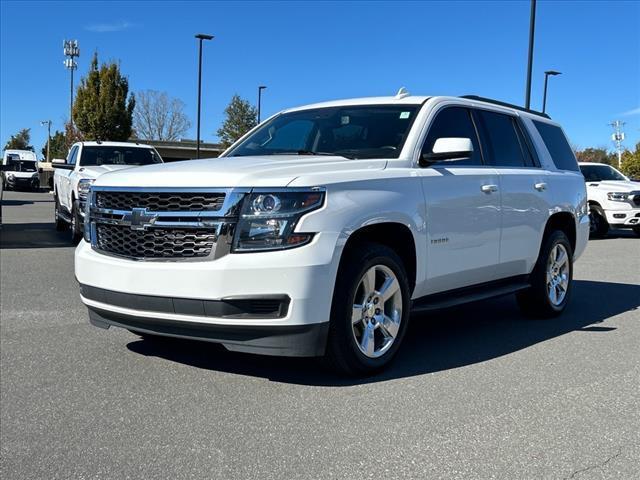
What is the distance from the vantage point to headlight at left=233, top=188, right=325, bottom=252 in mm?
3779

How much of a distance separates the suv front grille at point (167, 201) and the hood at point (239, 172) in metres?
0.06

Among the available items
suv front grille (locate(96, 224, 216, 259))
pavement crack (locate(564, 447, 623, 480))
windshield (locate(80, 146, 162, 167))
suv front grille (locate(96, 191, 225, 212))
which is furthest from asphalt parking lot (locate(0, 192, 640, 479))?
windshield (locate(80, 146, 162, 167))

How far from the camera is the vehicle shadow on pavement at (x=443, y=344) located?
448 centimetres

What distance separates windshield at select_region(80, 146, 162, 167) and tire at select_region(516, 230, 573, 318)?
8.43m

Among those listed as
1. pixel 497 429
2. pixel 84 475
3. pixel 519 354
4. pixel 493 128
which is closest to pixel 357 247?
pixel 497 429

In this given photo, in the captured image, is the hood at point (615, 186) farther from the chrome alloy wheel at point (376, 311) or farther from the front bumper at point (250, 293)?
the front bumper at point (250, 293)

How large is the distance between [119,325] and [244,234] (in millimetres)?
1155

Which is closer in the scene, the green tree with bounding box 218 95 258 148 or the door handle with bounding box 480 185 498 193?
the door handle with bounding box 480 185 498 193

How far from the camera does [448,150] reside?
15.3 ft

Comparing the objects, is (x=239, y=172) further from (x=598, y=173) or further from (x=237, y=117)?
(x=237, y=117)

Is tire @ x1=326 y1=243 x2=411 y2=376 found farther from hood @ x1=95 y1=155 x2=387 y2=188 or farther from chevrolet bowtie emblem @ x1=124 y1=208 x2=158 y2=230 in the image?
chevrolet bowtie emblem @ x1=124 y1=208 x2=158 y2=230

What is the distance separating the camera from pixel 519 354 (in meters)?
5.04

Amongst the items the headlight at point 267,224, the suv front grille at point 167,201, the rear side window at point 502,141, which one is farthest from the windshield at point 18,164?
the headlight at point 267,224

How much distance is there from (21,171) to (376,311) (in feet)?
137
